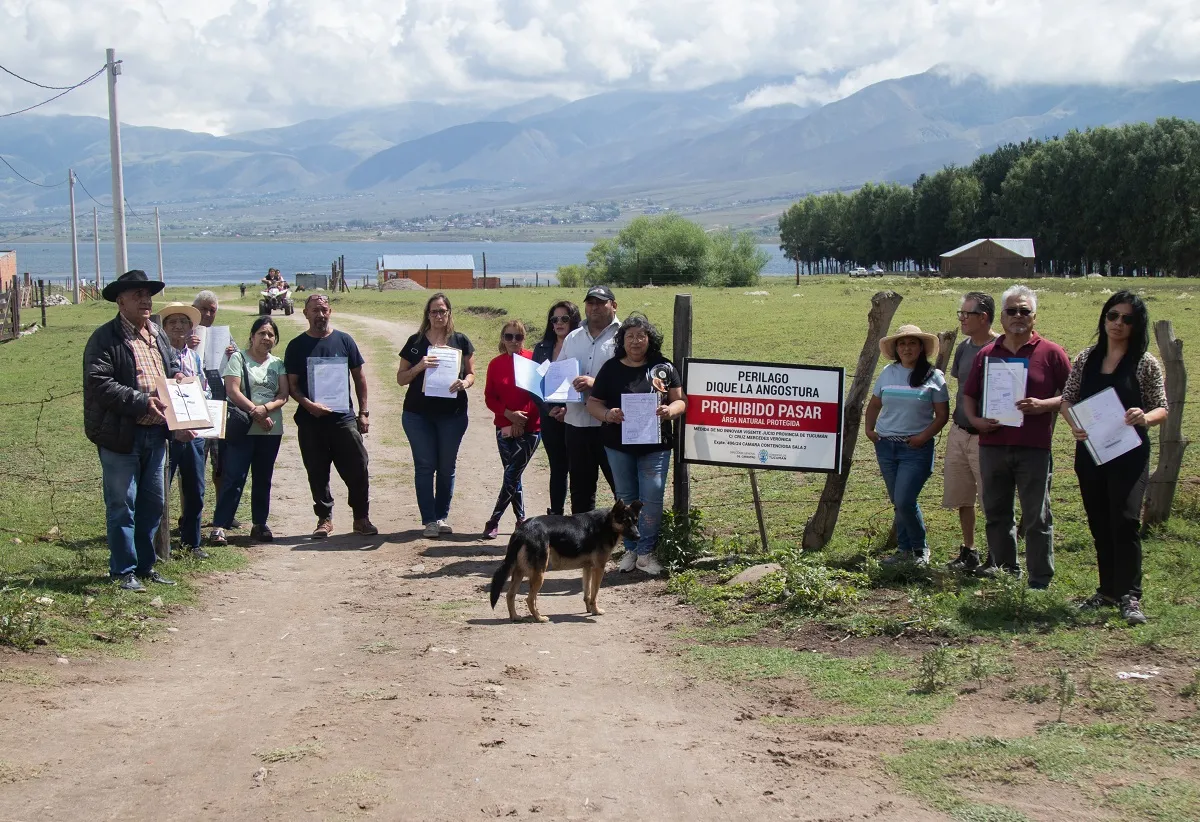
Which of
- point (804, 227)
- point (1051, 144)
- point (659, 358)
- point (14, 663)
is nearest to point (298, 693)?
point (14, 663)

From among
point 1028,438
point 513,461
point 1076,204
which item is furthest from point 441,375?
point 1076,204

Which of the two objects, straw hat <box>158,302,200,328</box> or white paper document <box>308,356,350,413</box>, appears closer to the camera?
straw hat <box>158,302,200,328</box>

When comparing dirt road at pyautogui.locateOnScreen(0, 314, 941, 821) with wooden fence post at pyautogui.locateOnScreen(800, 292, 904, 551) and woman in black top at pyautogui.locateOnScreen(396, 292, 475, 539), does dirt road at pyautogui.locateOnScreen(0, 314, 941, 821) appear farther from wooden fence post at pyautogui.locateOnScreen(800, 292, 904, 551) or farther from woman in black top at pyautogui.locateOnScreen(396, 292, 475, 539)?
woman in black top at pyautogui.locateOnScreen(396, 292, 475, 539)

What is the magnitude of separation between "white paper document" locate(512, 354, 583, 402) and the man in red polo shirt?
3268 millimetres

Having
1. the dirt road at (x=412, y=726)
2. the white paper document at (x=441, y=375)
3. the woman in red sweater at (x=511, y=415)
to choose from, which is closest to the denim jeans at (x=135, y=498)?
the dirt road at (x=412, y=726)

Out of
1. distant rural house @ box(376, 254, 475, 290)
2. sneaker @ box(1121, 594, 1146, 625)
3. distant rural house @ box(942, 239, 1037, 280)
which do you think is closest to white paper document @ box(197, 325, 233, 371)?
sneaker @ box(1121, 594, 1146, 625)

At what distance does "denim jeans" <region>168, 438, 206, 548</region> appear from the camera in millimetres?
9938

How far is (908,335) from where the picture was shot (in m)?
9.13

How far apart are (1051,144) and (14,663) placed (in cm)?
10096

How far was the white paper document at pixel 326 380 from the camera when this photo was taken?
11.1 m

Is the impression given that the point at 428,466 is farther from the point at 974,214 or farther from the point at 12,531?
the point at 974,214

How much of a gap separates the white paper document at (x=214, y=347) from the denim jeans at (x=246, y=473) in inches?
30.9

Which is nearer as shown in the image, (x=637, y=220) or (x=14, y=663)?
(x=14, y=663)

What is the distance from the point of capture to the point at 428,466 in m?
11.4
